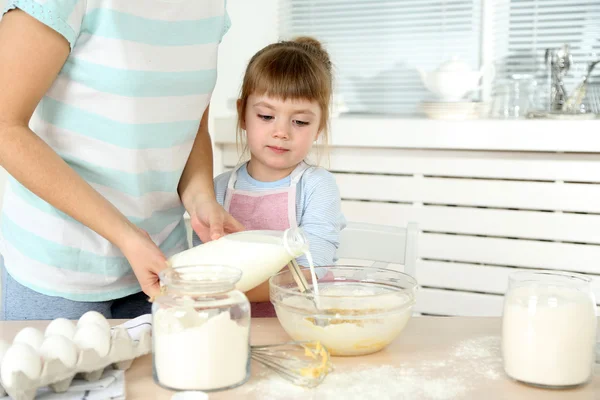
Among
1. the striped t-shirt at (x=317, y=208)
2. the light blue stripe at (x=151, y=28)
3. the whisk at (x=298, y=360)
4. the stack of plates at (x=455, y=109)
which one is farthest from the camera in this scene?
the stack of plates at (x=455, y=109)

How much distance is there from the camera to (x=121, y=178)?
127cm

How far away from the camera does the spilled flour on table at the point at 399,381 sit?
92 centimetres

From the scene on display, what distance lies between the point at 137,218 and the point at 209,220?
0.48 feet

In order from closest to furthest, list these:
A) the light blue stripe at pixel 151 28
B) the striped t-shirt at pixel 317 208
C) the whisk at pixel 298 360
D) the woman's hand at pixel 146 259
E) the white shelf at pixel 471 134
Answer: the whisk at pixel 298 360 < the woman's hand at pixel 146 259 < the light blue stripe at pixel 151 28 < the striped t-shirt at pixel 317 208 < the white shelf at pixel 471 134

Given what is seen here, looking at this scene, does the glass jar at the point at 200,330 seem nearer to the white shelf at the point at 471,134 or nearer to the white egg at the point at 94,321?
the white egg at the point at 94,321

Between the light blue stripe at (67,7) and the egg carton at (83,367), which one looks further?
the light blue stripe at (67,7)

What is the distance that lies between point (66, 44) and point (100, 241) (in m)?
0.35

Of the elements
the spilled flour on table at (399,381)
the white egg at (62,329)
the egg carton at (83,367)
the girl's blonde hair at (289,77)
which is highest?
the girl's blonde hair at (289,77)

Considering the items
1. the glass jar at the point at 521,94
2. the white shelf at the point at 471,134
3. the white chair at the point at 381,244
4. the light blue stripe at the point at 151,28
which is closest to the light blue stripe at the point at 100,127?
the light blue stripe at the point at 151,28

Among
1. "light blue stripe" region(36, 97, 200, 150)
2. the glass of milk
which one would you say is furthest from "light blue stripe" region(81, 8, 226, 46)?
the glass of milk

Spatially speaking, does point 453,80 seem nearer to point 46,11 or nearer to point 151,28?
point 151,28

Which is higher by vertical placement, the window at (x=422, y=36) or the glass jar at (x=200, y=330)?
the window at (x=422, y=36)

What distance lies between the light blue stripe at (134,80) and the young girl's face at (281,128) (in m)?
0.23

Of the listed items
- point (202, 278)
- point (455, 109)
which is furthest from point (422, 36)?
point (202, 278)
